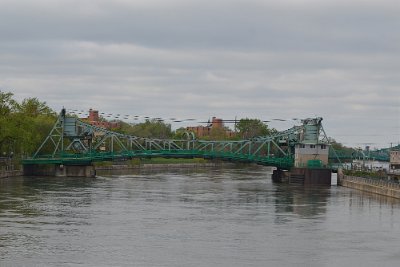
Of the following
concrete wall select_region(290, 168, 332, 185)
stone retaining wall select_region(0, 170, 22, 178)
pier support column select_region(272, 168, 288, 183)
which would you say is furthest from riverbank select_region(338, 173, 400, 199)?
stone retaining wall select_region(0, 170, 22, 178)

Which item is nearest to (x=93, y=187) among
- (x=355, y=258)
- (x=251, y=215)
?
(x=251, y=215)

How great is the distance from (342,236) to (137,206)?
2591 cm

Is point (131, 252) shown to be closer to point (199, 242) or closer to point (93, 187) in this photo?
point (199, 242)

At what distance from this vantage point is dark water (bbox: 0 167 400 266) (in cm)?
5197

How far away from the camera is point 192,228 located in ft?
216

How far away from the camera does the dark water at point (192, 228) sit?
171ft

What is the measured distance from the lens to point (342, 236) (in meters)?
63.1

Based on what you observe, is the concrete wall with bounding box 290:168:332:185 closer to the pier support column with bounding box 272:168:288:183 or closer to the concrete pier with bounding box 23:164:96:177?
the pier support column with bounding box 272:168:288:183

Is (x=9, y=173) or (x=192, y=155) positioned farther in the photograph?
(x=192, y=155)

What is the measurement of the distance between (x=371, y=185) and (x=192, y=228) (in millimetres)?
49271

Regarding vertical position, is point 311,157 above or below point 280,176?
above

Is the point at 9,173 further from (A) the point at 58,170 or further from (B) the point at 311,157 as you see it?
(B) the point at 311,157

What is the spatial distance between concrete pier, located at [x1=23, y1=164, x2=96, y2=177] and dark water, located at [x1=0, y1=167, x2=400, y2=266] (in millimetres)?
28418

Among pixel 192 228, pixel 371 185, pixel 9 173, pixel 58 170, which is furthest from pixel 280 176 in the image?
pixel 192 228
